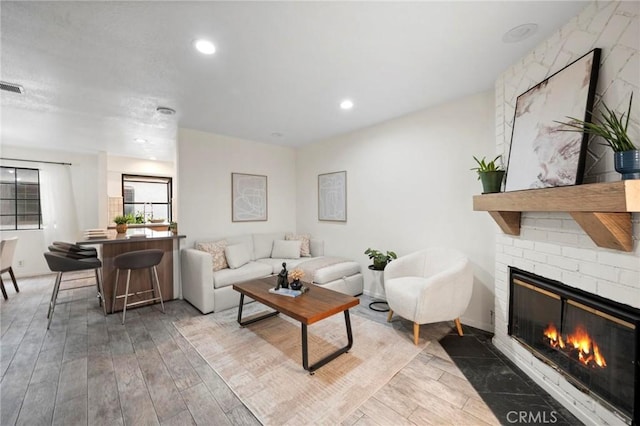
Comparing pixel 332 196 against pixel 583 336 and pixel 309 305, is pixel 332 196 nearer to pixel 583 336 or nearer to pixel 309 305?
pixel 309 305

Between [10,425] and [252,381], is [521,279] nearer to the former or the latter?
[252,381]

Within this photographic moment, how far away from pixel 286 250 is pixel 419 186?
94.1 inches

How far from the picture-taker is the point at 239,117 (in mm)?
3486

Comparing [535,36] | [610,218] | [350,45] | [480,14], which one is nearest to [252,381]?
[610,218]

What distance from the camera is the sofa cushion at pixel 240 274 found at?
3408 mm

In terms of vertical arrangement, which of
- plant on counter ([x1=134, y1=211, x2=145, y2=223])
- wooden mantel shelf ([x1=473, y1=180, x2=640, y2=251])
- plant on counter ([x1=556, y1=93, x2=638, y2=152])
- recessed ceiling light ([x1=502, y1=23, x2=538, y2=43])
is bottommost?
plant on counter ([x1=134, y1=211, x2=145, y2=223])

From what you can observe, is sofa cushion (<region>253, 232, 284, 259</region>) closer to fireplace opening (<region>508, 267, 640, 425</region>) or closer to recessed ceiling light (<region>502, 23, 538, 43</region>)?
fireplace opening (<region>508, 267, 640, 425</region>)

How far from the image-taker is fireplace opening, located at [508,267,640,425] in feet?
4.57

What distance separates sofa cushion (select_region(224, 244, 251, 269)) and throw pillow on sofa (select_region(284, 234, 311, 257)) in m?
0.94

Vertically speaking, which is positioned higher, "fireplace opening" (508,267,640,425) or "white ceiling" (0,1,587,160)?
"white ceiling" (0,1,587,160)

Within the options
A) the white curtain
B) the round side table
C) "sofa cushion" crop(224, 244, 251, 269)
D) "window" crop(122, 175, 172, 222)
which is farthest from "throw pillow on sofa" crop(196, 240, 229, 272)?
the white curtain

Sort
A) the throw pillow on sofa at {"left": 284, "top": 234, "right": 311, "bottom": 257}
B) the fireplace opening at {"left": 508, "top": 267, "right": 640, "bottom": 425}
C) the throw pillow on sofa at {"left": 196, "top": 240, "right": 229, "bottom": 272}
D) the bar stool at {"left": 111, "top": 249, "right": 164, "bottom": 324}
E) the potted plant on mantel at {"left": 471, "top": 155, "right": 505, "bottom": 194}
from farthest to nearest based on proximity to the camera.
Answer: the throw pillow on sofa at {"left": 284, "top": 234, "right": 311, "bottom": 257}, the throw pillow on sofa at {"left": 196, "top": 240, "right": 229, "bottom": 272}, the bar stool at {"left": 111, "top": 249, "right": 164, "bottom": 324}, the potted plant on mantel at {"left": 471, "top": 155, "right": 505, "bottom": 194}, the fireplace opening at {"left": 508, "top": 267, "right": 640, "bottom": 425}

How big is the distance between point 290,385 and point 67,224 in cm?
616

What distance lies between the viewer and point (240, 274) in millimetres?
3607
